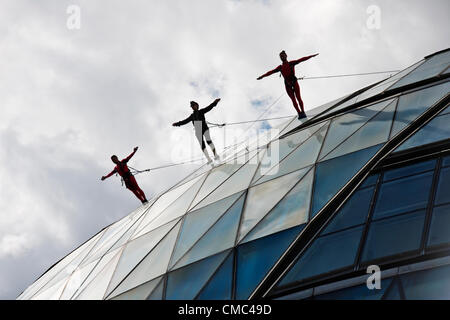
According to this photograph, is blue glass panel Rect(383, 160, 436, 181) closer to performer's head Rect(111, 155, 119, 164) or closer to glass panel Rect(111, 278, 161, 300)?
glass panel Rect(111, 278, 161, 300)

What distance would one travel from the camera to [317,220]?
11.0 m

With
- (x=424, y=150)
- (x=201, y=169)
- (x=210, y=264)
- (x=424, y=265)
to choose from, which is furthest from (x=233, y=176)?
Answer: (x=424, y=265)

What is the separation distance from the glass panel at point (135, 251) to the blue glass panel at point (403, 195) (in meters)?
7.54

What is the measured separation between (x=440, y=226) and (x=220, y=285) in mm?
4539

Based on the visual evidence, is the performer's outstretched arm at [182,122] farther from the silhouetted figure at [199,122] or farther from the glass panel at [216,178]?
the glass panel at [216,178]

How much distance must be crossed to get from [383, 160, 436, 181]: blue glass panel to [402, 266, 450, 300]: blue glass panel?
322 centimetres

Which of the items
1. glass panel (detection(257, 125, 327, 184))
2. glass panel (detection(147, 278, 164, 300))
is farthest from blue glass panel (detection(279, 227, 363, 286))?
glass panel (detection(257, 125, 327, 184))

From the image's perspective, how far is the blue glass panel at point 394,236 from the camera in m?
9.09

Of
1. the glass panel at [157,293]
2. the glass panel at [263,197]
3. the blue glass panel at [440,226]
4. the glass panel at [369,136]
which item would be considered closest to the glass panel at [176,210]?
the glass panel at [263,197]

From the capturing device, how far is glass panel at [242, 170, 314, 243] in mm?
11636

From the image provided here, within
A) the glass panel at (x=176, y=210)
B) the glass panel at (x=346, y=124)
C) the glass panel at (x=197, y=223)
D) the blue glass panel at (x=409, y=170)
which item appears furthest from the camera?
the glass panel at (x=176, y=210)

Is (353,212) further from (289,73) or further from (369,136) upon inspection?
(289,73)
